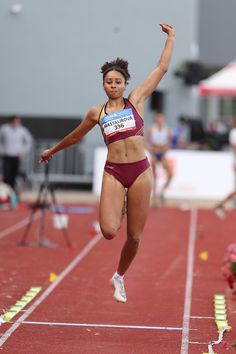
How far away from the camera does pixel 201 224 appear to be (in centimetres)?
2002

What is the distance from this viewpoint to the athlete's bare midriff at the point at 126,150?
890 cm

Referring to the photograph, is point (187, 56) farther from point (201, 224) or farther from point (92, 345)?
point (92, 345)

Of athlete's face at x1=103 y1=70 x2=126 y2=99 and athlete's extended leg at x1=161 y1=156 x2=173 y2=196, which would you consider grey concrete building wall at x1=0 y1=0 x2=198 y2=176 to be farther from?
athlete's face at x1=103 y1=70 x2=126 y2=99

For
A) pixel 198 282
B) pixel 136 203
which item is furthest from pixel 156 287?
pixel 136 203

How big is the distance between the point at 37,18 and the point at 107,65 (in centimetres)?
1901

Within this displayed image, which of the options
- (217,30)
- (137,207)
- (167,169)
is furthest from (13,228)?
(217,30)

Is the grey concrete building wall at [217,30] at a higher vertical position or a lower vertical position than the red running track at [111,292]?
higher

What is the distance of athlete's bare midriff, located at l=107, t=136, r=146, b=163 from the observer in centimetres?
890

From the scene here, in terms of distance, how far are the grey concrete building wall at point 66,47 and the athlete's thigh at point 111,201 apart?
1605 centimetres

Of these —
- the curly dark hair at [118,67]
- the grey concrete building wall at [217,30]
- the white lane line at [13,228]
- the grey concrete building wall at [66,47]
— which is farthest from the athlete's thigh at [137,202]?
the grey concrete building wall at [217,30]

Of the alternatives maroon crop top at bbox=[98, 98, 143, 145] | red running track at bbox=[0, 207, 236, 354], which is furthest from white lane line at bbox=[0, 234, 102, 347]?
maroon crop top at bbox=[98, 98, 143, 145]

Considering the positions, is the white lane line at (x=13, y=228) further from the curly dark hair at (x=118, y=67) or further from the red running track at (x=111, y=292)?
the curly dark hair at (x=118, y=67)

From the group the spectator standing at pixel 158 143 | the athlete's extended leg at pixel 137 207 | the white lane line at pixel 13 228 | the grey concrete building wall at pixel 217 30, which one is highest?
the grey concrete building wall at pixel 217 30

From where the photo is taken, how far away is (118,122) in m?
8.84
